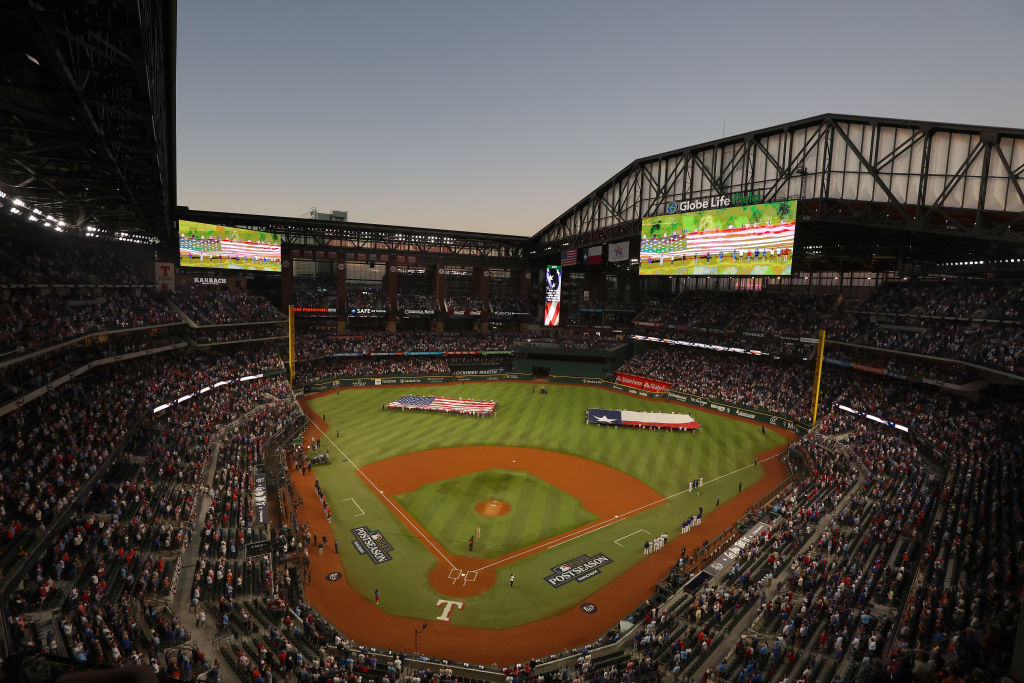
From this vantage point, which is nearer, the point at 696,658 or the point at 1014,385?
the point at 696,658

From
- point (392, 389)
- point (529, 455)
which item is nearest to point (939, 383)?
point (529, 455)

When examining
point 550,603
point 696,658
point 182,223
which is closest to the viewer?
point 696,658

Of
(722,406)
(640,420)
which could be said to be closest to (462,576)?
(640,420)

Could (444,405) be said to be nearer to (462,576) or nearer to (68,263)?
(462,576)

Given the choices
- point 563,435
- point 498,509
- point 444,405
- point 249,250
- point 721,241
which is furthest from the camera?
point 249,250

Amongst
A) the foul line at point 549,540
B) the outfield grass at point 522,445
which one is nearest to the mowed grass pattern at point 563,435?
the outfield grass at point 522,445

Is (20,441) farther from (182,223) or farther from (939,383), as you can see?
(939,383)

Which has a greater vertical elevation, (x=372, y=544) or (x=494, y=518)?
(x=494, y=518)
